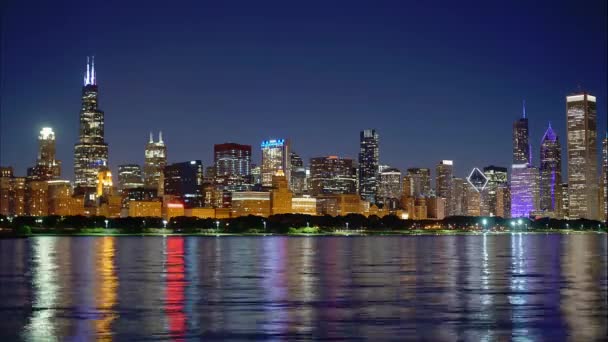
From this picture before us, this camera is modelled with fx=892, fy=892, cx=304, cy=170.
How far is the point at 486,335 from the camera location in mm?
30016

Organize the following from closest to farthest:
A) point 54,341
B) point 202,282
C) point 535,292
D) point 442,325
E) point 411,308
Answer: point 54,341
point 442,325
point 411,308
point 535,292
point 202,282

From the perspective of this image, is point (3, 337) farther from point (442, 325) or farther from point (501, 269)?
point (501, 269)

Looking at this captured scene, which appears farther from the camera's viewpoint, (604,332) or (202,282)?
(202,282)

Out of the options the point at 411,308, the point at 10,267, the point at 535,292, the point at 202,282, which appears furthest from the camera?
the point at 10,267

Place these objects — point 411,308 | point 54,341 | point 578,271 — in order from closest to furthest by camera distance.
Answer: point 54,341 → point 411,308 → point 578,271

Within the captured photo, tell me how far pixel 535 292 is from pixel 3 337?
27176mm

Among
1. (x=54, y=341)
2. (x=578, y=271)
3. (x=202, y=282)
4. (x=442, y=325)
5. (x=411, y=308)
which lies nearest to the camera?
(x=54, y=341)

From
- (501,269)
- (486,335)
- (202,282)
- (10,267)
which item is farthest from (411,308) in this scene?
(10,267)

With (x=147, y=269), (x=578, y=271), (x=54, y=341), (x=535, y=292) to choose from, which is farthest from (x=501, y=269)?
(x=54, y=341)

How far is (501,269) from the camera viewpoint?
219ft

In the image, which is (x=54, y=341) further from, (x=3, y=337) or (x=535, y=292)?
(x=535, y=292)

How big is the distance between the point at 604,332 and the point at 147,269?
41.9m

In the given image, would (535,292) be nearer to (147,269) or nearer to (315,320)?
(315,320)

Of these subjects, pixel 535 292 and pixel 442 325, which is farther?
pixel 535 292
